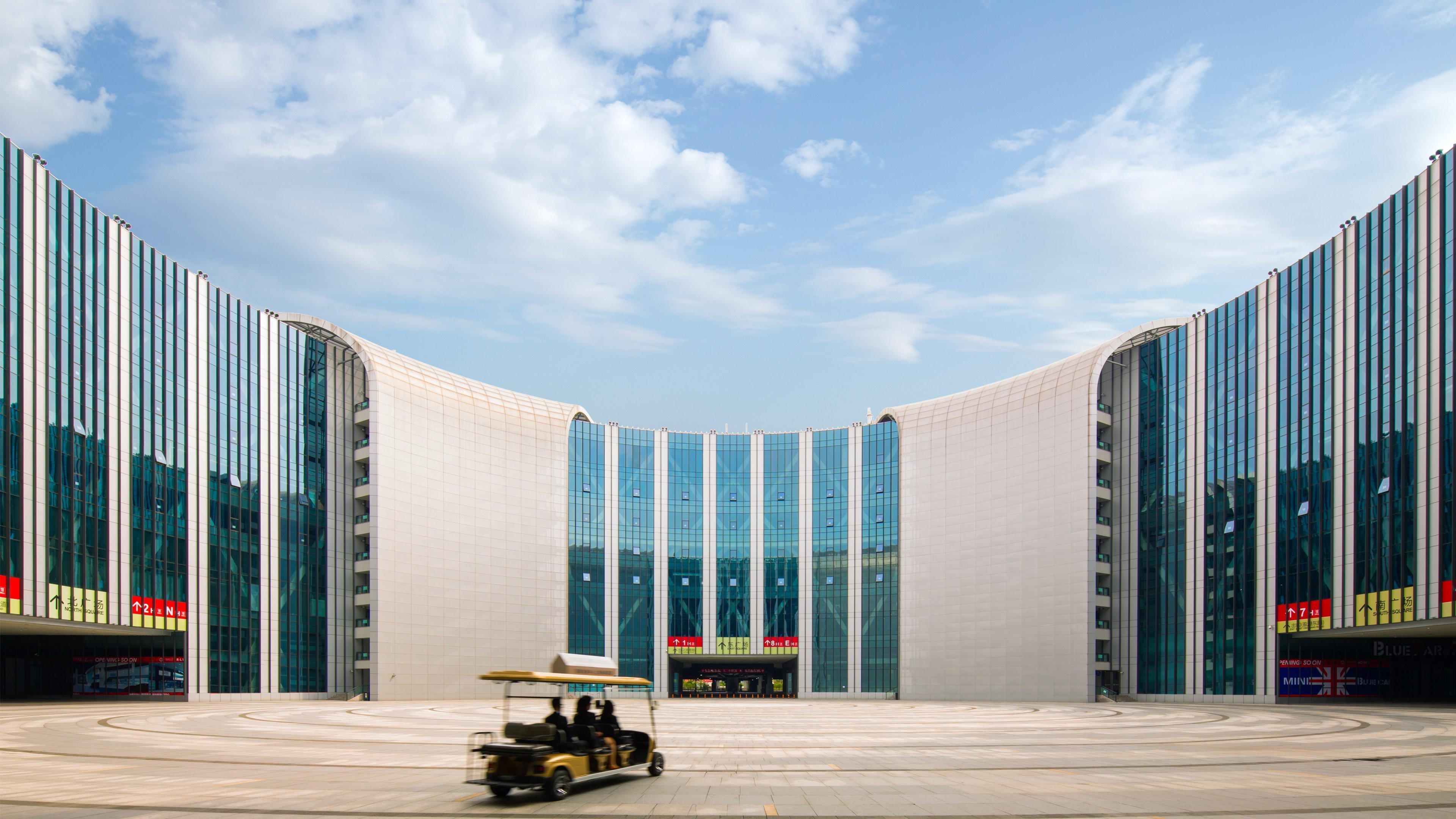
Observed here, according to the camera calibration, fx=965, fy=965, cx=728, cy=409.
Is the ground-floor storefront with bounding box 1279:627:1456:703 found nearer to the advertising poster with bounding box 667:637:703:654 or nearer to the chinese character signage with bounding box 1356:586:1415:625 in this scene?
the chinese character signage with bounding box 1356:586:1415:625

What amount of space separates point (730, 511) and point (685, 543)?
552 cm

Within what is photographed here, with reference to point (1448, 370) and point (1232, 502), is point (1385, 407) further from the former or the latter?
point (1232, 502)

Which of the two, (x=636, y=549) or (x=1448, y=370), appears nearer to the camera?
(x=1448, y=370)

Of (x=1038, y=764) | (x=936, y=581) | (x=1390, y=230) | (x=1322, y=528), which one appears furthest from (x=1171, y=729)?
(x=936, y=581)

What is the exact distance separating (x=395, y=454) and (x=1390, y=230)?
74.1m

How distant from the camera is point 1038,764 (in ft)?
89.1

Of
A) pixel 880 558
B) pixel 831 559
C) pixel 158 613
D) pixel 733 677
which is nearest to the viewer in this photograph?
pixel 158 613

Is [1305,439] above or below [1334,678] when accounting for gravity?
above

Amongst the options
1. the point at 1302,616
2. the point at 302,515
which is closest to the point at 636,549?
the point at 302,515

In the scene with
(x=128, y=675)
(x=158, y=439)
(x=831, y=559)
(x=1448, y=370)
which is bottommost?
(x=128, y=675)

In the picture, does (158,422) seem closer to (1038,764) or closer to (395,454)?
(395,454)

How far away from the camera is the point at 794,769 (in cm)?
2597

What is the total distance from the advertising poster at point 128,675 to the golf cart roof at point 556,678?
5833cm

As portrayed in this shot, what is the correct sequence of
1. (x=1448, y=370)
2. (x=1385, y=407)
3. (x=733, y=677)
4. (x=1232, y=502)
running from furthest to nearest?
(x=733, y=677) → (x=1232, y=502) → (x=1385, y=407) → (x=1448, y=370)
